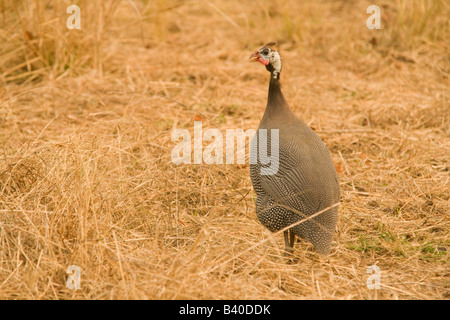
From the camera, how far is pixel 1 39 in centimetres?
496

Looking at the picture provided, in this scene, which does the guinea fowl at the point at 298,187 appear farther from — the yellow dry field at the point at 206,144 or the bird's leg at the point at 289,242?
the yellow dry field at the point at 206,144

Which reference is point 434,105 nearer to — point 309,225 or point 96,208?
point 309,225

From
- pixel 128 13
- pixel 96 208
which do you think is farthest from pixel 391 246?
pixel 128 13

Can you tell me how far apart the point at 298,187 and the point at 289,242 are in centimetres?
36

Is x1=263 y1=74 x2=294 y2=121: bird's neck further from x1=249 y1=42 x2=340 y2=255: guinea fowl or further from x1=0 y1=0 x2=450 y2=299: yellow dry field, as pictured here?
x1=0 y1=0 x2=450 y2=299: yellow dry field

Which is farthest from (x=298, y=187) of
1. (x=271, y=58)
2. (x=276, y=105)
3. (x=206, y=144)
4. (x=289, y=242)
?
(x=206, y=144)

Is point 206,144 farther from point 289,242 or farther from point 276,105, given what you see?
point 289,242

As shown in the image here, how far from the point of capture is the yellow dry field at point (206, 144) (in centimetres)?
256

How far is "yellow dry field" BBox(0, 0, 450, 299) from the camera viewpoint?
8.39ft

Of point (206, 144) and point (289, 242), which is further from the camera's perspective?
point (206, 144)

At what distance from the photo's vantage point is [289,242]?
2.92 m

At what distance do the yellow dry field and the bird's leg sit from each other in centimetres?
6

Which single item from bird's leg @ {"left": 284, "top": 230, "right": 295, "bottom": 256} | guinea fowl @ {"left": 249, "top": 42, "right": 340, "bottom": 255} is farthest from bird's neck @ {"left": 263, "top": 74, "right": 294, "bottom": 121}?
bird's leg @ {"left": 284, "top": 230, "right": 295, "bottom": 256}

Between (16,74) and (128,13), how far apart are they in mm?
1872
